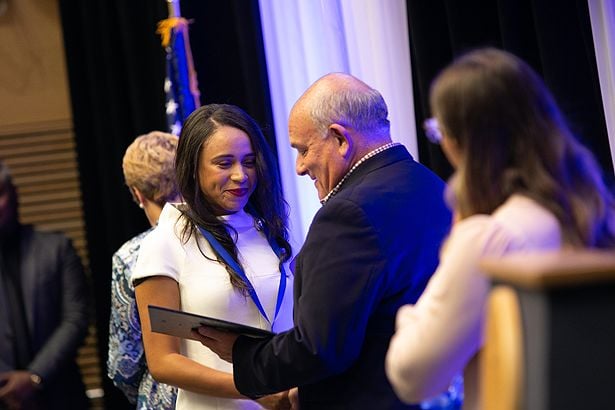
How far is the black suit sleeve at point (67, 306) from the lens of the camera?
14.2 feet

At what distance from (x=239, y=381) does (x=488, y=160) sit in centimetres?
100

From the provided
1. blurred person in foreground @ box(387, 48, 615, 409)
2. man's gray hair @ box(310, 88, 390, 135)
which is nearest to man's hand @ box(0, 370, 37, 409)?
man's gray hair @ box(310, 88, 390, 135)

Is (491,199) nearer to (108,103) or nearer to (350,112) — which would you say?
(350,112)

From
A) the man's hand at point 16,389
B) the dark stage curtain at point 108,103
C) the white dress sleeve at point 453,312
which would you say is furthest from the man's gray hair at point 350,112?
the dark stage curtain at point 108,103

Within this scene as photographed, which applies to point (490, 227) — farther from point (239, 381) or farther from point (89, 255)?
point (89, 255)

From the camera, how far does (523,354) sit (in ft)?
4.80

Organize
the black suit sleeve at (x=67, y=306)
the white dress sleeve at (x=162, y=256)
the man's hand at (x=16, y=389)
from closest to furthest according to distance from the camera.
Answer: the white dress sleeve at (x=162, y=256), the man's hand at (x=16, y=389), the black suit sleeve at (x=67, y=306)

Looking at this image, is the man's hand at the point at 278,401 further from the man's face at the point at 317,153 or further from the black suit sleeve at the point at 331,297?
the man's face at the point at 317,153

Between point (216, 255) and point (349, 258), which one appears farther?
point (216, 255)

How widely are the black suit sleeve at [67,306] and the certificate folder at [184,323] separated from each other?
79.3 inches

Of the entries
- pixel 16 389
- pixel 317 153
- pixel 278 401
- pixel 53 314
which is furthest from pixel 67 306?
pixel 317 153

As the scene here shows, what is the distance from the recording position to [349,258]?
2.28 m

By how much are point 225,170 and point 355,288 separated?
77 cm

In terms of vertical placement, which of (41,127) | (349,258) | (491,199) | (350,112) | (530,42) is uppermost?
(41,127)
